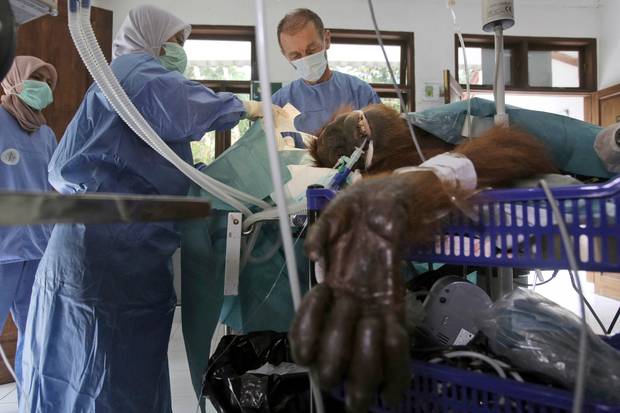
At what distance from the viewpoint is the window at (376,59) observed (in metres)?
3.28

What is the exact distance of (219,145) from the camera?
10.5 ft

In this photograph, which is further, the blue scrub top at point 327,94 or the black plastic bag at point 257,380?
the blue scrub top at point 327,94

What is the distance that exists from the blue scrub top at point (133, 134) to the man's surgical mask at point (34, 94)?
0.85m

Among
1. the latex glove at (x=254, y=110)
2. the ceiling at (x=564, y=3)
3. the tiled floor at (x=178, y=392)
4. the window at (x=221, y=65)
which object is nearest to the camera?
the latex glove at (x=254, y=110)

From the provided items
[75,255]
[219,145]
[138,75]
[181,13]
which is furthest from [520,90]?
A: [75,255]

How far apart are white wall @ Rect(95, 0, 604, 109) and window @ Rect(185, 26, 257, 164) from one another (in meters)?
0.15

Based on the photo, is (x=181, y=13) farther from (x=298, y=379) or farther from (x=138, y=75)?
(x=298, y=379)

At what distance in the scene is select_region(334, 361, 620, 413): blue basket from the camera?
1.51 feet

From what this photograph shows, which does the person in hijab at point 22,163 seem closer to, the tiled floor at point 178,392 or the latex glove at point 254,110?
the tiled floor at point 178,392

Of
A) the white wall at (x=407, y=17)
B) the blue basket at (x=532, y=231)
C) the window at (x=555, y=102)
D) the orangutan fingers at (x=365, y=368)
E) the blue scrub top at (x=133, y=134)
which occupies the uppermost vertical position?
the white wall at (x=407, y=17)

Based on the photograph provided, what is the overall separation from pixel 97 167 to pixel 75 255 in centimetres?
22

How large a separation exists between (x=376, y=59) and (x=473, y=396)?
10.7 feet

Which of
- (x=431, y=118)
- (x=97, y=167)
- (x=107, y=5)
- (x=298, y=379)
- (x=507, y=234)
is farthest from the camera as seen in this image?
(x=107, y=5)

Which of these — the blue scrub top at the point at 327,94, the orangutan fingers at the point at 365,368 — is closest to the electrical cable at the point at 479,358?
the orangutan fingers at the point at 365,368
